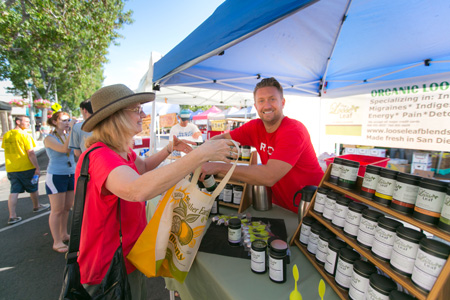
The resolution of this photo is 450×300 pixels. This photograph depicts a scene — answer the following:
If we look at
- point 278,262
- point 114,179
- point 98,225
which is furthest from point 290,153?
point 98,225

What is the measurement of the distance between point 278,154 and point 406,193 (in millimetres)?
915

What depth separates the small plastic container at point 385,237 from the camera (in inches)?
31.8

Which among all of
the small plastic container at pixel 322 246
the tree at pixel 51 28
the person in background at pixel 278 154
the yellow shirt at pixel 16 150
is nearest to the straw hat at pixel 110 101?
the person in background at pixel 278 154

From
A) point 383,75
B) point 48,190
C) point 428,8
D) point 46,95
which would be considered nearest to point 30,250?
point 48,190

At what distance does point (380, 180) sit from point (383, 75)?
10.6 ft

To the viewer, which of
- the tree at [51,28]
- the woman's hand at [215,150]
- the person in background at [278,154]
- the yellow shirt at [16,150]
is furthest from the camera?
the tree at [51,28]

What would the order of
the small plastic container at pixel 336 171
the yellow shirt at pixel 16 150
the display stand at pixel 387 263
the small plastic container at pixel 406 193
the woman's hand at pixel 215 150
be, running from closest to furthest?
the display stand at pixel 387 263 < the small plastic container at pixel 406 193 < the woman's hand at pixel 215 150 < the small plastic container at pixel 336 171 < the yellow shirt at pixel 16 150

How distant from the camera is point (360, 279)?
856 millimetres

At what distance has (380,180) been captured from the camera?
944 millimetres

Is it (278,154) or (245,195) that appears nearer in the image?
(278,154)

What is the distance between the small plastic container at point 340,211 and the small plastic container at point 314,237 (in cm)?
12

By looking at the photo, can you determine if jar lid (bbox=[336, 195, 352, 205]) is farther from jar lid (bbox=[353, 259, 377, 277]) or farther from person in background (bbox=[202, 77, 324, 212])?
person in background (bbox=[202, 77, 324, 212])

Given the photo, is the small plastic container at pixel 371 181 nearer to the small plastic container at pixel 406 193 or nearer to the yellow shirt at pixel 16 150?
the small plastic container at pixel 406 193

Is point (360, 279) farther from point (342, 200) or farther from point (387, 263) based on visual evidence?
point (342, 200)
